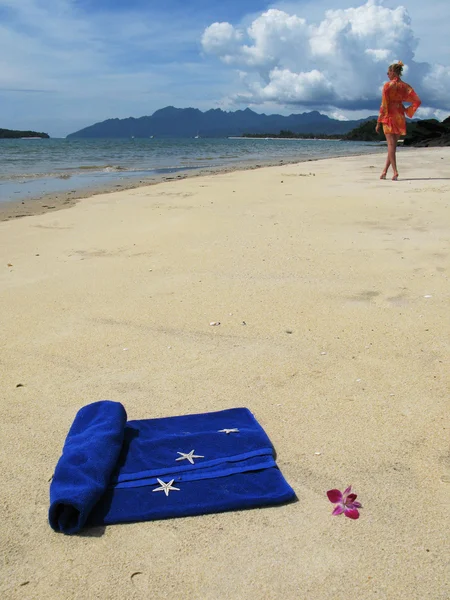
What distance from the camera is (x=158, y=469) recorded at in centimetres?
203

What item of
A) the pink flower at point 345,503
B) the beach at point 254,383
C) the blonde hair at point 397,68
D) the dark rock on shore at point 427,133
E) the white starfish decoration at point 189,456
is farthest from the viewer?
the dark rock on shore at point 427,133

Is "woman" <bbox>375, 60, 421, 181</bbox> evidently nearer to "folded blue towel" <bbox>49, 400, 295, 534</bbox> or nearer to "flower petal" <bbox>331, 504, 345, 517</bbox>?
"folded blue towel" <bbox>49, 400, 295, 534</bbox>

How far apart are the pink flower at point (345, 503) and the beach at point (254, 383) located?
3 centimetres

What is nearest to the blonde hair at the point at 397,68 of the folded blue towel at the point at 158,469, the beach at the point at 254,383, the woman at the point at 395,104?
the woman at the point at 395,104

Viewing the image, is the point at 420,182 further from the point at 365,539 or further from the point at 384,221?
the point at 365,539

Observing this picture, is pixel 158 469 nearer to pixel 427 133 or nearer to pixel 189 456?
pixel 189 456

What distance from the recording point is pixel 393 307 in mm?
3547

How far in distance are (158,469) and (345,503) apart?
0.66m

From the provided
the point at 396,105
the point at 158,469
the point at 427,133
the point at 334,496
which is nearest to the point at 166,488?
the point at 158,469

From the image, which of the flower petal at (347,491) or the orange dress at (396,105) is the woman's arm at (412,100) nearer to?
the orange dress at (396,105)

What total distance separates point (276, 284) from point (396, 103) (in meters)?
6.85

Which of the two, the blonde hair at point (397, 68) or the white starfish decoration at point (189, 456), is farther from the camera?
the blonde hair at point (397, 68)

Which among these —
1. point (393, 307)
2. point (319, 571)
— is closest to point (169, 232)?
point (393, 307)

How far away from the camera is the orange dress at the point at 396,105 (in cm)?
945
